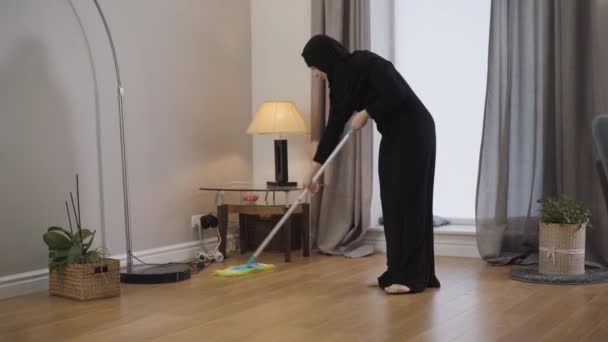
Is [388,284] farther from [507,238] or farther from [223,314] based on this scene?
[507,238]

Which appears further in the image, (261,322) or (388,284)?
(388,284)

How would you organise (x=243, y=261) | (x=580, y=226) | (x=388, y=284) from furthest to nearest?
(x=243, y=261) < (x=580, y=226) < (x=388, y=284)

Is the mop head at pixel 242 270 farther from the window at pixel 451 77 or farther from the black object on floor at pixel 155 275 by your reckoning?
the window at pixel 451 77

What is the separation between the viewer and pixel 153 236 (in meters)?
4.17

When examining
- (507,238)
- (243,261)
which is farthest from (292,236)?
(507,238)

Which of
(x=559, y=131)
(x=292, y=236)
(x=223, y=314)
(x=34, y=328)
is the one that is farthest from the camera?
(x=292, y=236)

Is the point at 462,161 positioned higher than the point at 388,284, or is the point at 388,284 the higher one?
the point at 462,161

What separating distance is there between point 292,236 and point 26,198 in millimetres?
1838

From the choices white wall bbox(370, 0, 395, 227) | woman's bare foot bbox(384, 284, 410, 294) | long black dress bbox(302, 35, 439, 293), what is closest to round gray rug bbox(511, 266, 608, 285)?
long black dress bbox(302, 35, 439, 293)

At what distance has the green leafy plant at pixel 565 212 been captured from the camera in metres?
3.66

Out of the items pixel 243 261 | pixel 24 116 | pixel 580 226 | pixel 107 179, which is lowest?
pixel 243 261

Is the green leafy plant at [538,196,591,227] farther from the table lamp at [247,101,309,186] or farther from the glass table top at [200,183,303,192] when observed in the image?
the table lamp at [247,101,309,186]

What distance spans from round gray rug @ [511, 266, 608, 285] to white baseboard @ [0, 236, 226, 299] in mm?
1823

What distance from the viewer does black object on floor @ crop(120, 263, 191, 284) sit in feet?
Answer: 11.8
